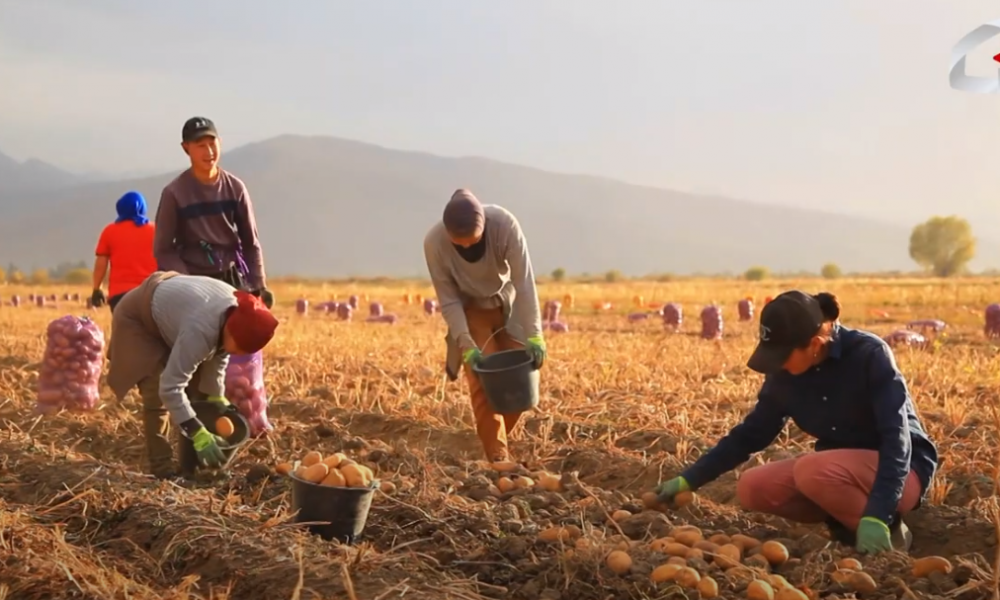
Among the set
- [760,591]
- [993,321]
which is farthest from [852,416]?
[993,321]

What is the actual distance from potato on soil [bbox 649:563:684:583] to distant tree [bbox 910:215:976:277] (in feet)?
185

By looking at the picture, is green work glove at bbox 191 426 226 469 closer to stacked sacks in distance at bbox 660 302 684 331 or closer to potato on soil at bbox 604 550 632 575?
potato on soil at bbox 604 550 632 575

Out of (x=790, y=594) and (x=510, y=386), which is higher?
(x=510, y=386)

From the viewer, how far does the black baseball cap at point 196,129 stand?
5359 millimetres

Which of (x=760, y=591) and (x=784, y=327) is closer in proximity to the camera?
(x=760, y=591)

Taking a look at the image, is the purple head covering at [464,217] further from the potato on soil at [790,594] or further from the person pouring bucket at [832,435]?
the potato on soil at [790,594]

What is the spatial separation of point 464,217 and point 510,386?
86 cm

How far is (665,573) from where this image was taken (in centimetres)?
327

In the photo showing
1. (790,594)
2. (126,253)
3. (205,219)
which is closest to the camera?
(790,594)

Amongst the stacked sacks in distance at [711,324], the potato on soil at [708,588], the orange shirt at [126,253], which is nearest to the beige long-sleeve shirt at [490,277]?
the potato on soil at [708,588]

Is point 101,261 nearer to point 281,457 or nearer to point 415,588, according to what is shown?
point 281,457

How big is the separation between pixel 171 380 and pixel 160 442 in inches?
36.0

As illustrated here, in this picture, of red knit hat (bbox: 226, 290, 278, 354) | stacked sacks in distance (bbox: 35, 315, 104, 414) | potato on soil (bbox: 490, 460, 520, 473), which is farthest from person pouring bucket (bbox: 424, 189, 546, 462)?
stacked sacks in distance (bbox: 35, 315, 104, 414)

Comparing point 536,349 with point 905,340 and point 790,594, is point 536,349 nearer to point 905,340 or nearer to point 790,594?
point 790,594
